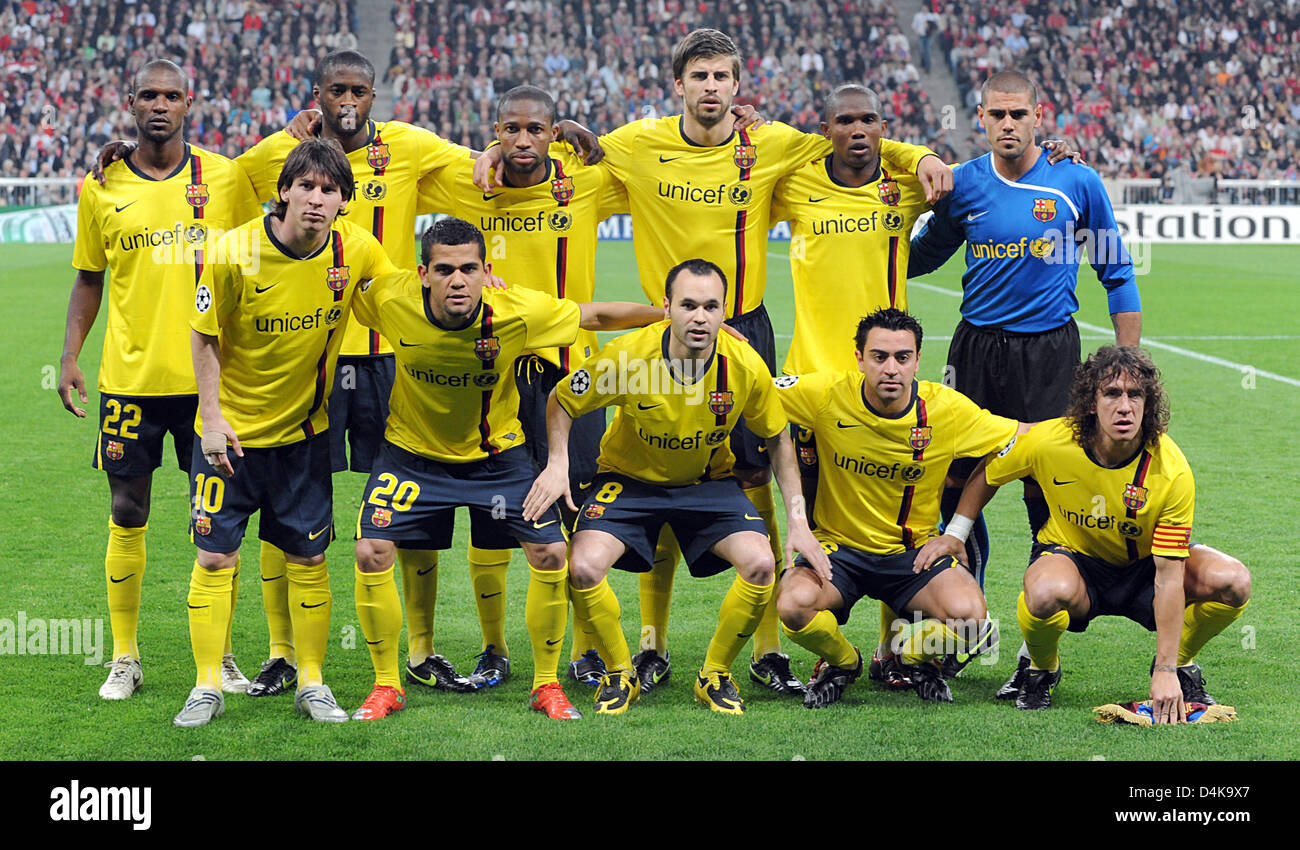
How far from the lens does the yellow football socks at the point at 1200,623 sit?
477 centimetres

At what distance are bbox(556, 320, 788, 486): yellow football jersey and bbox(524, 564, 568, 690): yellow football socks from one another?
0.60m

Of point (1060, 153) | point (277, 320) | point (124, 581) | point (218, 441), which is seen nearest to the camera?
point (218, 441)

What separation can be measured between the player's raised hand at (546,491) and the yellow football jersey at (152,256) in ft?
4.52

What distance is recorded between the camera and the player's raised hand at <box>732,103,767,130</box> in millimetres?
5441

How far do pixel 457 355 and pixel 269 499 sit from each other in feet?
2.78

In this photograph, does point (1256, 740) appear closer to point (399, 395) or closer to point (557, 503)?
point (557, 503)

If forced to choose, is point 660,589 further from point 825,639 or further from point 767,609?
point 825,639

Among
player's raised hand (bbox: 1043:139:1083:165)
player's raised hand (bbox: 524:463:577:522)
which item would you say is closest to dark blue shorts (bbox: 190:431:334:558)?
player's raised hand (bbox: 524:463:577:522)

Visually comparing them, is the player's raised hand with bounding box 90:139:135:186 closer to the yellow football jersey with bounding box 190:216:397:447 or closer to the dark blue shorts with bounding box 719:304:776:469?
the yellow football jersey with bounding box 190:216:397:447

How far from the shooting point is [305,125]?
5.31m

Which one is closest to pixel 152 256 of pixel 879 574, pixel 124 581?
pixel 124 581

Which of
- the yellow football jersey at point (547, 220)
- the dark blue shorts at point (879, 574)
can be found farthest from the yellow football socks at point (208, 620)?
the dark blue shorts at point (879, 574)

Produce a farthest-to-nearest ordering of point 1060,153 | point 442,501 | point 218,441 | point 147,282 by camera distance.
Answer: point 1060,153
point 147,282
point 442,501
point 218,441

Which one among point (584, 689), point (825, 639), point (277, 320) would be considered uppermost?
point (277, 320)
